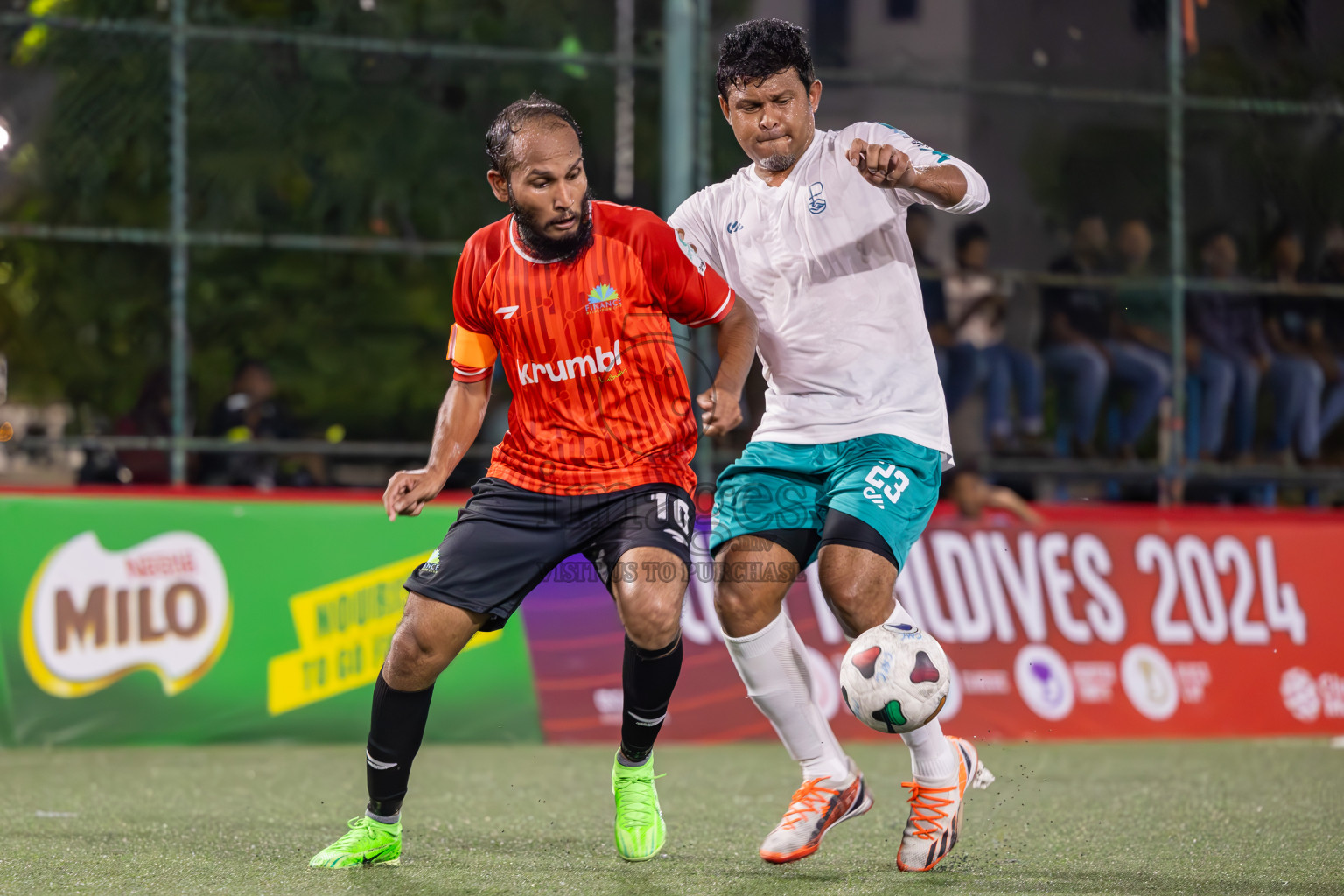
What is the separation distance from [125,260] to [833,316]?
5.69 meters

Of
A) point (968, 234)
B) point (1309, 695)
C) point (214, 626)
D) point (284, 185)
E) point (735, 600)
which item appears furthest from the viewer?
point (968, 234)

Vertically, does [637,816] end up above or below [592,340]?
below

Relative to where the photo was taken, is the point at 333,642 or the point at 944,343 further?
the point at 944,343

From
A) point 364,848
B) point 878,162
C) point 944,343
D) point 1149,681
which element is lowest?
point 1149,681

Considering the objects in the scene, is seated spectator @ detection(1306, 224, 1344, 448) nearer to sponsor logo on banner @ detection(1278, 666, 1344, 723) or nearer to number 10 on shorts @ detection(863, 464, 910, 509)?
sponsor logo on banner @ detection(1278, 666, 1344, 723)

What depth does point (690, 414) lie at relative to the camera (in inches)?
180

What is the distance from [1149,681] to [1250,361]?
9.55 feet

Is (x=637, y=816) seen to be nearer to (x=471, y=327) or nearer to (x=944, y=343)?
(x=471, y=327)

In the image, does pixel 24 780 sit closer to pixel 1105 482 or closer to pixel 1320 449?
pixel 1105 482

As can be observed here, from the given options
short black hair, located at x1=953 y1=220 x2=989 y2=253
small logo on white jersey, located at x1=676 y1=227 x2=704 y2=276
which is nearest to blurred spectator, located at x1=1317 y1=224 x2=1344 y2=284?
short black hair, located at x1=953 y1=220 x2=989 y2=253

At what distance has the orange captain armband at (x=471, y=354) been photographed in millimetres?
4508

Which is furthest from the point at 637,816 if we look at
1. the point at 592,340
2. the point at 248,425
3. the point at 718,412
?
the point at 248,425

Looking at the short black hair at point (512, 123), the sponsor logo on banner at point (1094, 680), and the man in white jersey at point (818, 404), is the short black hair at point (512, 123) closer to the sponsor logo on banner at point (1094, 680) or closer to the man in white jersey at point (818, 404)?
the man in white jersey at point (818, 404)

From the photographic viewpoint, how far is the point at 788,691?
470cm
